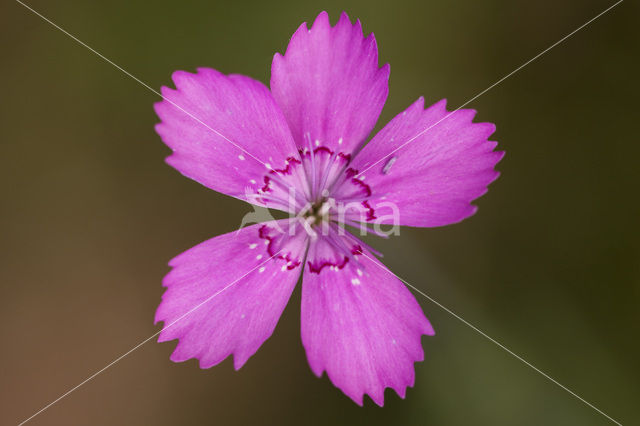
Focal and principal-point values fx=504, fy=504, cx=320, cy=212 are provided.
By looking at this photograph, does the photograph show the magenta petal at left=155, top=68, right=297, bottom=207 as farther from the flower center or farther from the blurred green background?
the blurred green background

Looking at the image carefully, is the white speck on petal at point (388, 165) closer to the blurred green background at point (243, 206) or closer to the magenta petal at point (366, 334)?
the magenta petal at point (366, 334)

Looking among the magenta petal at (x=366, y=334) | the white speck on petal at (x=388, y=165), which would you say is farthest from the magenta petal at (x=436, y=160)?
the magenta petal at (x=366, y=334)

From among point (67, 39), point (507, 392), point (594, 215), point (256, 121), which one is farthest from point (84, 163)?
point (594, 215)

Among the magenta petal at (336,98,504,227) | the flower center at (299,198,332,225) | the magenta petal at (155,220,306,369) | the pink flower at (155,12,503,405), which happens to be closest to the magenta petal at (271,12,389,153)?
the pink flower at (155,12,503,405)

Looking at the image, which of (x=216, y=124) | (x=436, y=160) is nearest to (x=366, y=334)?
(x=436, y=160)

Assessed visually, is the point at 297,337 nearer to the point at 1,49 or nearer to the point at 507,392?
the point at 507,392
